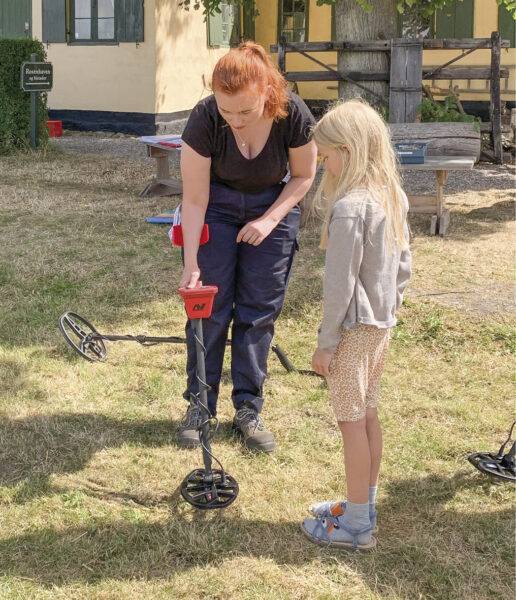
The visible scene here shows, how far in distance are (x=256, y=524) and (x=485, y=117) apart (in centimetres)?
1380

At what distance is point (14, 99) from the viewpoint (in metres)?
11.9

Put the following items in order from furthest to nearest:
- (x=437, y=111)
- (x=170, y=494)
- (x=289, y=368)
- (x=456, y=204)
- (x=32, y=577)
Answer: (x=437, y=111)
(x=456, y=204)
(x=289, y=368)
(x=170, y=494)
(x=32, y=577)

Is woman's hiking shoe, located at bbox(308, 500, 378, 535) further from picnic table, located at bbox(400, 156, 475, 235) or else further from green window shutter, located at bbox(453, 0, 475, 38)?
green window shutter, located at bbox(453, 0, 475, 38)

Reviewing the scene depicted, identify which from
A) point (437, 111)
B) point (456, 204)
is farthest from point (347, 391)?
point (437, 111)

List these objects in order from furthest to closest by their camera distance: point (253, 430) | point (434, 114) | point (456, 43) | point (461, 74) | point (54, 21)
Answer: point (54, 21) < point (434, 114) < point (461, 74) < point (456, 43) < point (253, 430)

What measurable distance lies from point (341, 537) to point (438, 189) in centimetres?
515

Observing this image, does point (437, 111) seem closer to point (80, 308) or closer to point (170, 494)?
point (80, 308)

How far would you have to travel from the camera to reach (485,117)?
51.3ft

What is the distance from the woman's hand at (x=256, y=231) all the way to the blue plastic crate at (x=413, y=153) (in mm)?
4395

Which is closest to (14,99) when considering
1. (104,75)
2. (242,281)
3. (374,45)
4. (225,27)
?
(104,75)

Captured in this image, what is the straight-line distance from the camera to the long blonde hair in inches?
107

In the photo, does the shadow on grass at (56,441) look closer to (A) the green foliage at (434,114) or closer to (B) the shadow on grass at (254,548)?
(B) the shadow on grass at (254,548)

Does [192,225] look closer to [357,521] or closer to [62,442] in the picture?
[62,442]

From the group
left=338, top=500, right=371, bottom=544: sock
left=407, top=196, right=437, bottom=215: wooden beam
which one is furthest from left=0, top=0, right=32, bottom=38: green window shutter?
left=338, top=500, right=371, bottom=544: sock
